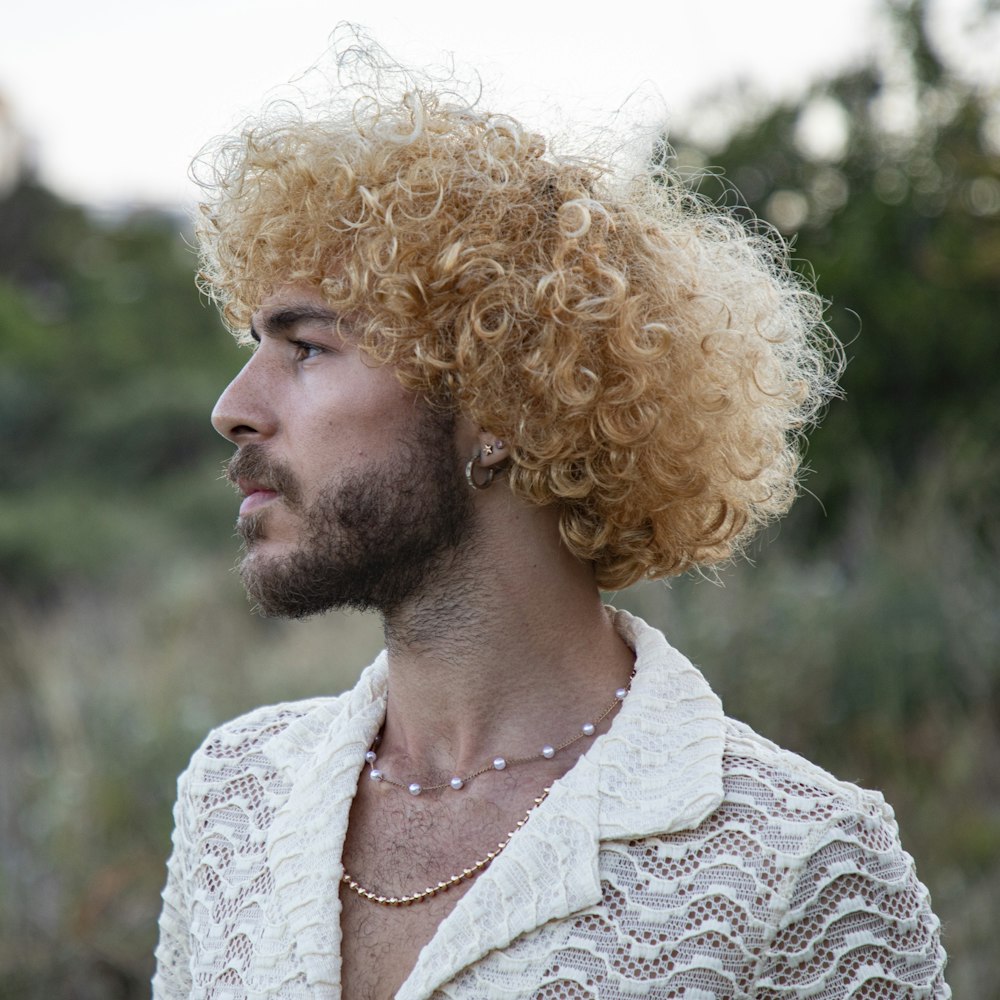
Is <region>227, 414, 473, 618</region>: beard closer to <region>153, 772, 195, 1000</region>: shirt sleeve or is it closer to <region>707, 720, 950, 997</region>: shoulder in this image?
<region>153, 772, 195, 1000</region>: shirt sleeve

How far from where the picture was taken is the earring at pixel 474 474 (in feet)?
7.72

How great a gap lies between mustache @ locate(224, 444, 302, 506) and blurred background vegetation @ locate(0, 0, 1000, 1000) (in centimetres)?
131

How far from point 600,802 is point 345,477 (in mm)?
726

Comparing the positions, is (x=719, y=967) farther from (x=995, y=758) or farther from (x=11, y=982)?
(x=995, y=758)

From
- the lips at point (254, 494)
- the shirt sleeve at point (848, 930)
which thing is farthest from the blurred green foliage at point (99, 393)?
the shirt sleeve at point (848, 930)

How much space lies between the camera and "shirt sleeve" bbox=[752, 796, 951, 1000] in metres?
2.04

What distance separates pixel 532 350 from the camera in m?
2.33

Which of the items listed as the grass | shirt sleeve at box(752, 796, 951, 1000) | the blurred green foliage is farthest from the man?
the blurred green foliage

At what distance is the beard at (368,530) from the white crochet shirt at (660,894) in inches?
15.8

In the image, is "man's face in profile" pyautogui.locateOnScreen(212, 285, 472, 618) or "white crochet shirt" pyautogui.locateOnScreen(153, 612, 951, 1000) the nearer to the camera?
"white crochet shirt" pyautogui.locateOnScreen(153, 612, 951, 1000)

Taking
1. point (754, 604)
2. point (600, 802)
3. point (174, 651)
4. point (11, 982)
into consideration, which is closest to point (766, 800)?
point (600, 802)

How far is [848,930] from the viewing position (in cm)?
206

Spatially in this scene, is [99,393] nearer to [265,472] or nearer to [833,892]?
[265,472]

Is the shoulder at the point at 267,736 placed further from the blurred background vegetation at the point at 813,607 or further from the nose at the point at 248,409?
the blurred background vegetation at the point at 813,607
